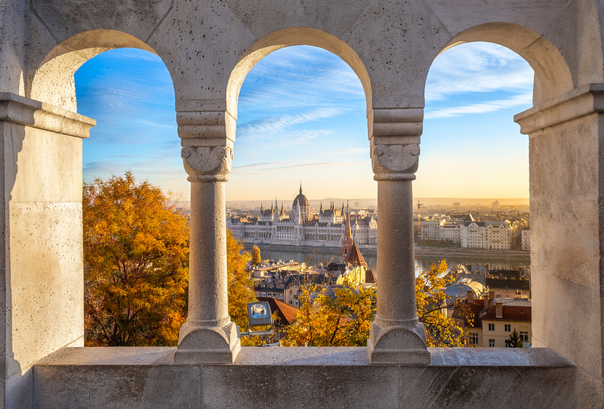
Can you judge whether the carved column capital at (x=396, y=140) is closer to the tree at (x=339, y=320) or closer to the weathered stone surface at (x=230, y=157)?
the weathered stone surface at (x=230, y=157)

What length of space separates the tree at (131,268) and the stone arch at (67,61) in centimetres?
1131

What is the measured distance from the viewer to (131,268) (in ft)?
49.3

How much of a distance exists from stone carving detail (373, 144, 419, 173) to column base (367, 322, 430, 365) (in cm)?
113

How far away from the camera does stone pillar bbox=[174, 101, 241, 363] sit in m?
3.02

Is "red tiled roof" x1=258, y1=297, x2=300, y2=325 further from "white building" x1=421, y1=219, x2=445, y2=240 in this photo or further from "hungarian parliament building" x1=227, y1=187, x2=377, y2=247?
"hungarian parliament building" x1=227, y1=187, x2=377, y2=247

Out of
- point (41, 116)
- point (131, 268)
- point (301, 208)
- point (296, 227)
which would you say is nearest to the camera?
point (41, 116)

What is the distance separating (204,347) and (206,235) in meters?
0.81

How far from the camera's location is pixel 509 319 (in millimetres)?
23672

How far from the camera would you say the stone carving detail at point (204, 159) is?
3023 millimetres

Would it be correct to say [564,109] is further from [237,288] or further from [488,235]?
[488,235]

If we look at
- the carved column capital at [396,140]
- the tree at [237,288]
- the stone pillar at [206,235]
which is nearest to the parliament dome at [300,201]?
the tree at [237,288]

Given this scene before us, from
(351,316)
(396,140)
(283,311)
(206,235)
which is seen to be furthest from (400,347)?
(283,311)

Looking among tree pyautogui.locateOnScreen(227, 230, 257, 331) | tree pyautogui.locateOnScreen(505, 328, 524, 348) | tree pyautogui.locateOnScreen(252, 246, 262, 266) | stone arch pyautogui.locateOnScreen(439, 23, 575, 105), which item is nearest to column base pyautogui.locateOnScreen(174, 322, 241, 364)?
stone arch pyautogui.locateOnScreen(439, 23, 575, 105)

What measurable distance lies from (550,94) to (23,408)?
14.9 feet
